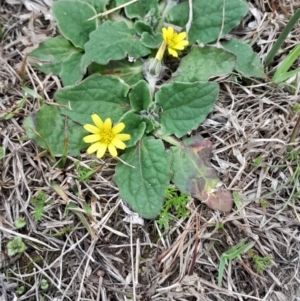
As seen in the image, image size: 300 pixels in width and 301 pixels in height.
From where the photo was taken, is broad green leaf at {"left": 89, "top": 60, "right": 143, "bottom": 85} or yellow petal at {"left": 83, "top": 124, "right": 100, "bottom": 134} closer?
yellow petal at {"left": 83, "top": 124, "right": 100, "bottom": 134}

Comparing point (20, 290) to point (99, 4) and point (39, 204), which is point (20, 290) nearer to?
point (39, 204)

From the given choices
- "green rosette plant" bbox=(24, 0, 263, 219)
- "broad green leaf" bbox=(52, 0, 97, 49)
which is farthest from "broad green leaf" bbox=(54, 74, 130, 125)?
"broad green leaf" bbox=(52, 0, 97, 49)

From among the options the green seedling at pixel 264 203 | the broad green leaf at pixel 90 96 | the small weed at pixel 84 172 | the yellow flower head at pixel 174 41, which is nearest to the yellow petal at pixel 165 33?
Result: the yellow flower head at pixel 174 41

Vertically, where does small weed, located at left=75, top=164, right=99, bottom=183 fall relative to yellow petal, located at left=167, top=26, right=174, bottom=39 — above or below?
below

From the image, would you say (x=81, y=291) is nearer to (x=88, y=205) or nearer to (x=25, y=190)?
(x=88, y=205)

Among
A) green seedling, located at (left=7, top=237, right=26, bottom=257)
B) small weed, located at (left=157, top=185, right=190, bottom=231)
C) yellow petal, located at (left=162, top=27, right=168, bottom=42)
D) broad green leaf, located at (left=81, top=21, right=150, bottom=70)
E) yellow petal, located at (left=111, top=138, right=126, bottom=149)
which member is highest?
yellow petal, located at (left=162, top=27, right=168, bottom=42)

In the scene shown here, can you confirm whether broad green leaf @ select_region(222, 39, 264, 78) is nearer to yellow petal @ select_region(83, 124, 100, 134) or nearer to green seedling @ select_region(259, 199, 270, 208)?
green seedling @ select_region(259, 199, 270, 208)

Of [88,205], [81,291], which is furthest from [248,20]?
[81,291]
